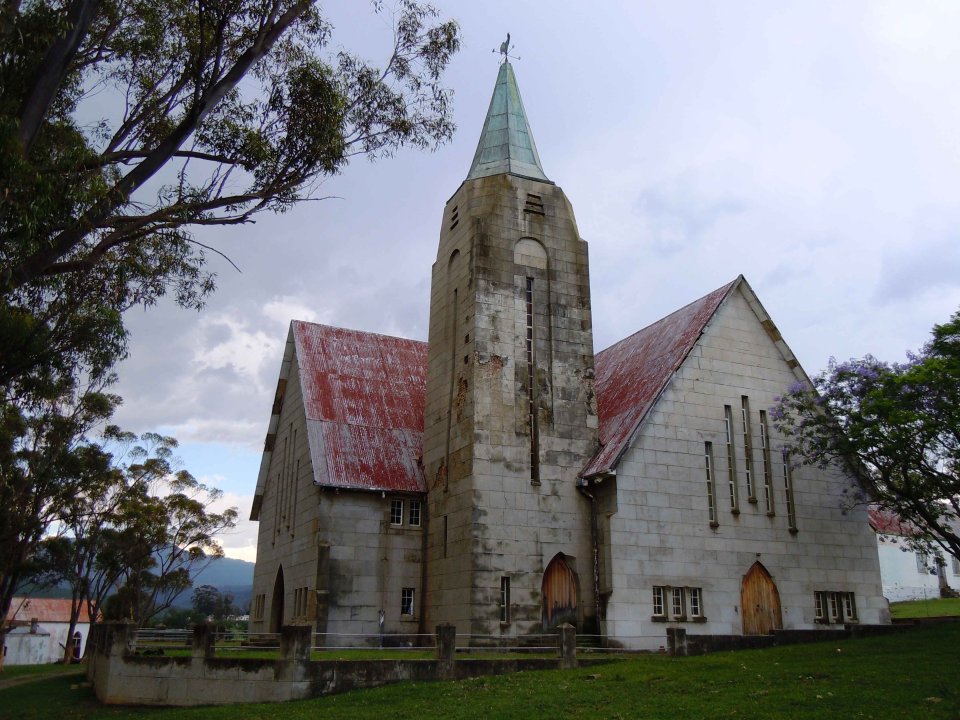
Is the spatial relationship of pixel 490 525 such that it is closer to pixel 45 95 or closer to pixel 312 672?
pixel 312 672

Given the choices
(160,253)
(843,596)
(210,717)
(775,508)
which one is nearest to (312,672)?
(210,717)

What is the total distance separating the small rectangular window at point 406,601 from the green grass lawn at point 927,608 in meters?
22.7

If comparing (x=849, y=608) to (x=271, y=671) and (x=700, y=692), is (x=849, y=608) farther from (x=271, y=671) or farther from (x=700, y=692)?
(x=271, y=671)

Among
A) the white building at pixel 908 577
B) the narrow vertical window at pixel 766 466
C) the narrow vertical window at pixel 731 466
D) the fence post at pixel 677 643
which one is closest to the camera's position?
the fence post at pixel 677 643

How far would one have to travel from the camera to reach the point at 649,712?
48.9ft

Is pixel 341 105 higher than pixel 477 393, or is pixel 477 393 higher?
pixel 341 105

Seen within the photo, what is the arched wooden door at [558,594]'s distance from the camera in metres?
26.8

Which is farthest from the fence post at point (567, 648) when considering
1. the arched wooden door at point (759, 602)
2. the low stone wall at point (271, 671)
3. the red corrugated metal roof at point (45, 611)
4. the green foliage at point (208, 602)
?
the green foliage at point (208, 602)

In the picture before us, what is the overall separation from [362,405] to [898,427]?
65.1 ft

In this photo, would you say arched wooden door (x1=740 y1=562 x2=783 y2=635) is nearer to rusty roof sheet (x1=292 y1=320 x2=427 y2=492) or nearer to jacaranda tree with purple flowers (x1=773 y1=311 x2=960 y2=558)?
jacaranda tree with purple flowers (x1=773 y1=311 x2=960 y2=558)

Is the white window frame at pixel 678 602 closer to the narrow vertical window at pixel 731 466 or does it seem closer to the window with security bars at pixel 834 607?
the narrow vertical window at pixel 731 466

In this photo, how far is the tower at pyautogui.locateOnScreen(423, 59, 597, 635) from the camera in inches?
1055

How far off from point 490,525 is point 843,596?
13.5 metres

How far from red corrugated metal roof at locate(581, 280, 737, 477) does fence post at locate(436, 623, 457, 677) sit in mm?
8990
